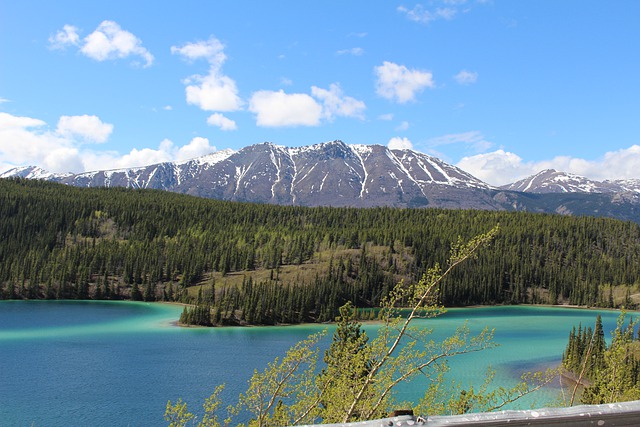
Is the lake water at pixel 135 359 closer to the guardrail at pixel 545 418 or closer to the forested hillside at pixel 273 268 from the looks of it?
the forested hillside at pixel 273 268

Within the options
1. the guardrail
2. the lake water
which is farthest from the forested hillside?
the guardrail

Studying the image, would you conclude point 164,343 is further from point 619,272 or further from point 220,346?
point 619,272

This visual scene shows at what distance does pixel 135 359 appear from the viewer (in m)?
69.6

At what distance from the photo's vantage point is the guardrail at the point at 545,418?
14.5 feet

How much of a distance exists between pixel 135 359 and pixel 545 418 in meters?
73.1

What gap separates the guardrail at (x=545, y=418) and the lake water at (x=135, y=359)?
42.4 meters

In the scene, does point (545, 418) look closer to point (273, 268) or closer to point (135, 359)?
point (135, 359)

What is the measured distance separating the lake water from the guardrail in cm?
4243

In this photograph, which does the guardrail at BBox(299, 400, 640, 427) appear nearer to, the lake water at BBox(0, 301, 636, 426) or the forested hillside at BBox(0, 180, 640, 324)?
the lake water at BBox(0, 301, 636, 426)

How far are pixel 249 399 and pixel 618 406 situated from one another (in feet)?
35.1

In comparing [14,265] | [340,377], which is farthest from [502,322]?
[14,265]

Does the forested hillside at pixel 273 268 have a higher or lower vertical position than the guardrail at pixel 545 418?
lower

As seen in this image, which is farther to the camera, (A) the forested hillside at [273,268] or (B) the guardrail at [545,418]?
(A) the forested hillside at [273,268]

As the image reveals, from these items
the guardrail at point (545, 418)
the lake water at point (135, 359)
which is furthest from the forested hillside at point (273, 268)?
the guardrail at point (545, 418)
